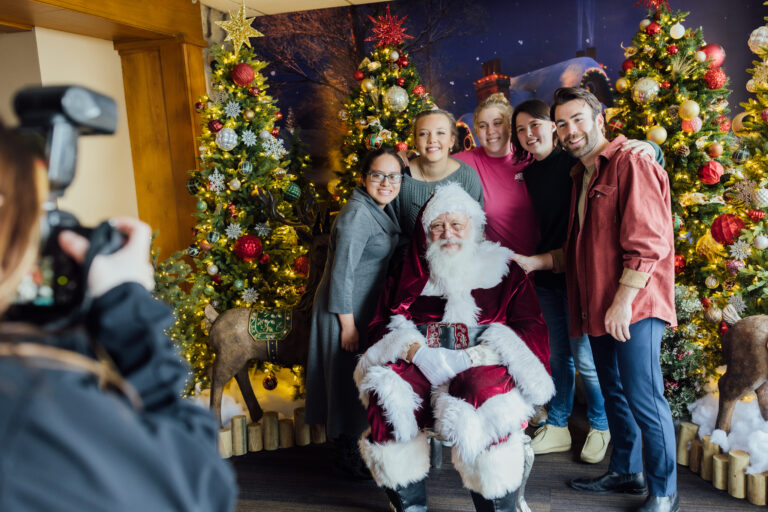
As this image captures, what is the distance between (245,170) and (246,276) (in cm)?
86

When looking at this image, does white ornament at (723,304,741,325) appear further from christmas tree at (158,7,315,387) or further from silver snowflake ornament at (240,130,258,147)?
silver snowflake ornament at (240,130,258,147)

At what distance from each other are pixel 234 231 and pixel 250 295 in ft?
1.74

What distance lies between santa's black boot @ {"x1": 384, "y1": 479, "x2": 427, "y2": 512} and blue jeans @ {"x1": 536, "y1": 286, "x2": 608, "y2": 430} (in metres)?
1.17

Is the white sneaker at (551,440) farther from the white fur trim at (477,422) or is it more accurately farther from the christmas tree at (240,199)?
the christmas tree at (240,199)

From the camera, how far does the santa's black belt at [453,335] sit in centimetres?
277

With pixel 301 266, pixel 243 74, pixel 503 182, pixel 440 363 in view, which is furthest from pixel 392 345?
pixel 243 74

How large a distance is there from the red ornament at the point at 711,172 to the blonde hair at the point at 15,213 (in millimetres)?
4272

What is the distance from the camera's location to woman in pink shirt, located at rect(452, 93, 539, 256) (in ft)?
10.8

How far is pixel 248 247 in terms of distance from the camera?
444 centimetres

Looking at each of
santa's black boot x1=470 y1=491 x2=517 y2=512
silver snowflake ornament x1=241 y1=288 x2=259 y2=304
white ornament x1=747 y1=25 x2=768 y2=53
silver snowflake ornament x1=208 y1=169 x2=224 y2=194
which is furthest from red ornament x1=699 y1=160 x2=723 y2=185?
silver snowflake ornament x1=208 y1=169 x2=224 y2=194

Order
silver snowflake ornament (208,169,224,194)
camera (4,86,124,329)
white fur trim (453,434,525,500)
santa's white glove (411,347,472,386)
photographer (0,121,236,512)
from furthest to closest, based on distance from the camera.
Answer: silver snowflake ornament (208,169,224,194) → santa's white glove (411,347,472,386) → white fur trim (453,434,525,500) → camera (4,86,124,329) → photographer (0,121,236,512)

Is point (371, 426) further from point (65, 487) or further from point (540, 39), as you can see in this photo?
point (540, 39)

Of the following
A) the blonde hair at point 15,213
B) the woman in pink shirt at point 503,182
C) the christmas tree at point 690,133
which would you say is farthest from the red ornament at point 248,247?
the blonde hair at point 15,213

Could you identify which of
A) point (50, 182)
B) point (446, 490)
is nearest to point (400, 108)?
point (446, 490)
